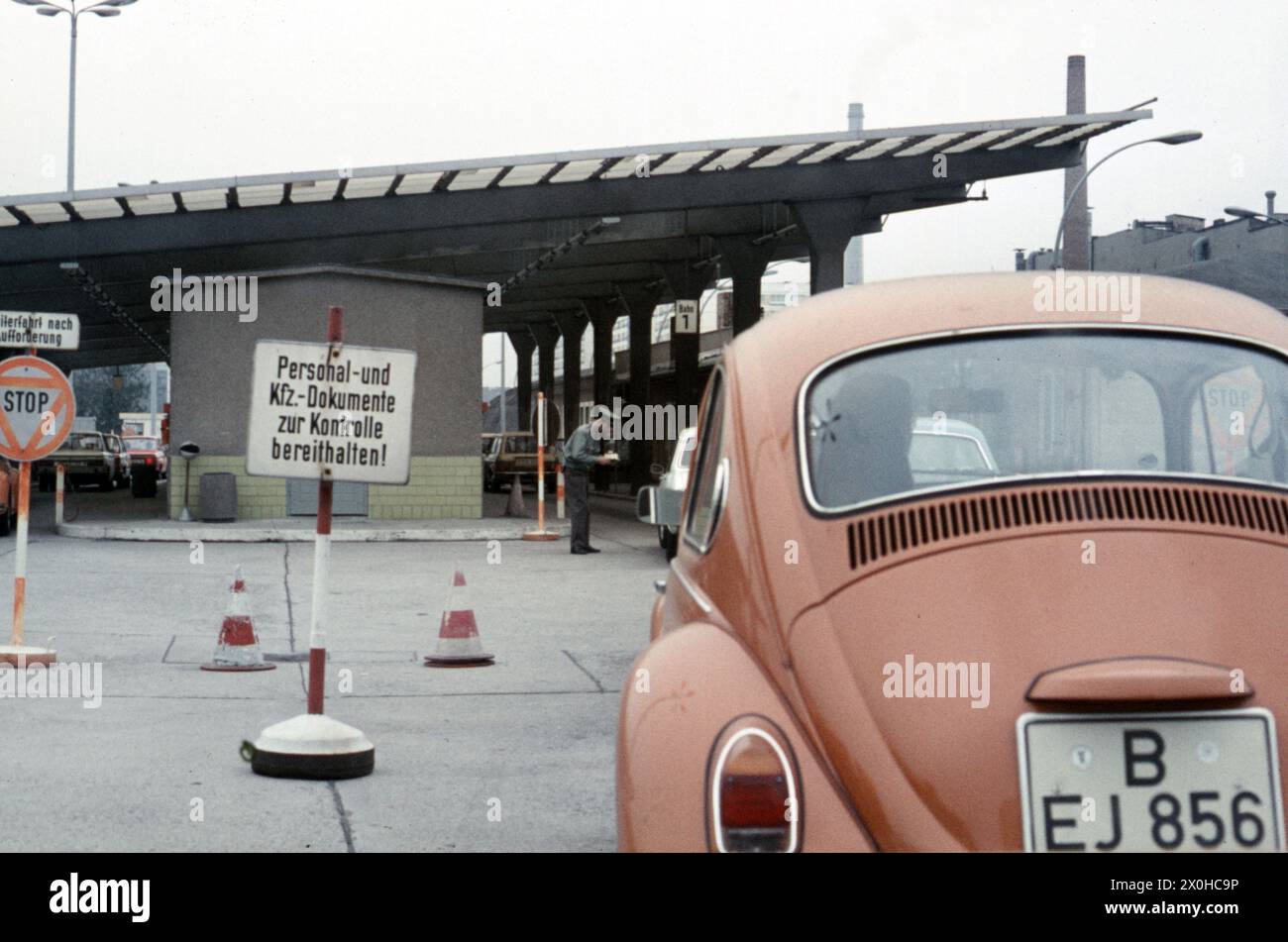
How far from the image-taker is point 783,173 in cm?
2705

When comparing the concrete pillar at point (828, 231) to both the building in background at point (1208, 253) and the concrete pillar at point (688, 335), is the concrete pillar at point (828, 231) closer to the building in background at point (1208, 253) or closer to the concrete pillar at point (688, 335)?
the concrete pillar at point (688, 335)

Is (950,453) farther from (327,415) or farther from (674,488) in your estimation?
(674,488)

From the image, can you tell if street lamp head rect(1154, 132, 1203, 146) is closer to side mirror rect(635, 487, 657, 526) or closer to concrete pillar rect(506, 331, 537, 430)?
side mirror rect(635, 487, 657, 526)

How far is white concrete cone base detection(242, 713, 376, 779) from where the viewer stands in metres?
7.16

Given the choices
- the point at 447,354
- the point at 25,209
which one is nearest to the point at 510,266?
the point at 447,354

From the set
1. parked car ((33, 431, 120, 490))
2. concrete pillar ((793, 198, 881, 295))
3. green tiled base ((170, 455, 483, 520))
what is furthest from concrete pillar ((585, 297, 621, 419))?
concrete pillar ((793, 198, 881, 295))

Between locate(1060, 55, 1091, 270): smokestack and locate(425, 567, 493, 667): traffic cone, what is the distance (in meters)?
25.5

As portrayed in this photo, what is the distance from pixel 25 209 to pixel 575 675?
16.9 m

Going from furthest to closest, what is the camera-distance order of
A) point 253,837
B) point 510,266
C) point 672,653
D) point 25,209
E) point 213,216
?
point 510,266 → point 213,216 → point 25,209 → point 253,837 → point 672,653

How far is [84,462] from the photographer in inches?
1711

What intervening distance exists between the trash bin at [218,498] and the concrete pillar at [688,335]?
53.2ft

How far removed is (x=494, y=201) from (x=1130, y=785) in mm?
24154

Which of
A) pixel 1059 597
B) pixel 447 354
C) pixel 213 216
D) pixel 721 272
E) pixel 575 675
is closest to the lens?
pixel 1059 597
